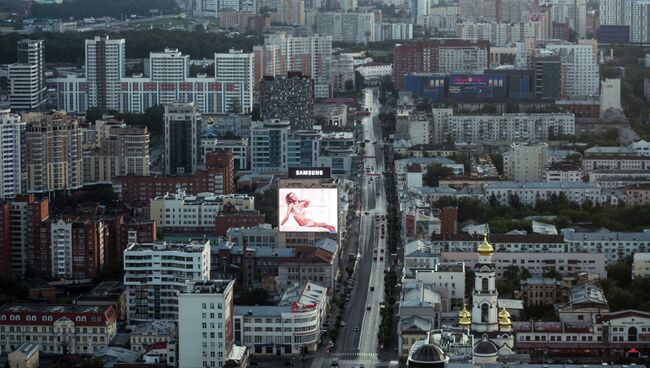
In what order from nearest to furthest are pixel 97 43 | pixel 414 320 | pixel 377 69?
1. pixel 414 320
2. pixel 97 43
3. pixel 377 69

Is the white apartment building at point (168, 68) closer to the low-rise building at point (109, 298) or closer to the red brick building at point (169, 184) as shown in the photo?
the red brick building at point (169, 184)

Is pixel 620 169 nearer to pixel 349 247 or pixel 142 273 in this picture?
pixel 349 247

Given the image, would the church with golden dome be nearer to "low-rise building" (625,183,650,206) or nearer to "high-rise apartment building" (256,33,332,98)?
"low-rise building" (625,183,650,206)

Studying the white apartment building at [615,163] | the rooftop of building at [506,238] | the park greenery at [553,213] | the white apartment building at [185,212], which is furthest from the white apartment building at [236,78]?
the rooftop of building at [506,238]

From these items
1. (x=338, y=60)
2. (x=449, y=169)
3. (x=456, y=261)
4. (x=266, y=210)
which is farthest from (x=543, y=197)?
(x=338, y=60)

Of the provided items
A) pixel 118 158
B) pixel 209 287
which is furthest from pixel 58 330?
pixel 118 158

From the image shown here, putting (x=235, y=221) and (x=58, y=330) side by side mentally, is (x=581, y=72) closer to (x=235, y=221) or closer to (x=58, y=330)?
(x=235, y=221)
